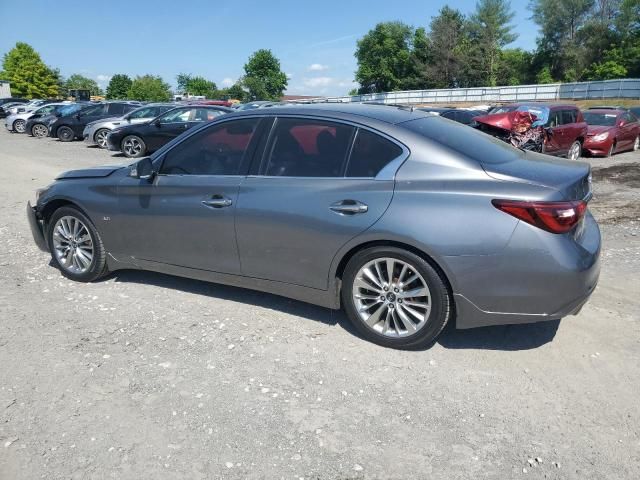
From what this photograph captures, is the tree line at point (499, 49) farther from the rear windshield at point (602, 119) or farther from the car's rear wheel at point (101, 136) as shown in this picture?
the car's rear wheel at point (101, 136)

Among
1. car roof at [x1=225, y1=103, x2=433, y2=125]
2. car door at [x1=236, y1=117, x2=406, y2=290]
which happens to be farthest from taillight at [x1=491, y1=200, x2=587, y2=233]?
car roof at [x1=225, y1=103, x2=433, y2=125]

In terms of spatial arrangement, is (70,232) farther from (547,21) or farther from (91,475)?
(547,21)

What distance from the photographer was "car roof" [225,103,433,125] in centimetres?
402

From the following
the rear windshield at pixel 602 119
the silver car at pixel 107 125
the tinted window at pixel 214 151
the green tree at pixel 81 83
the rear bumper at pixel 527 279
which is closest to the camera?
the rear bumper at pixel 527 279

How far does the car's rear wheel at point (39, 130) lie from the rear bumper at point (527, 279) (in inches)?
979

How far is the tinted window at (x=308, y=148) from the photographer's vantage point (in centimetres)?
393

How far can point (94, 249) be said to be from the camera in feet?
16.3

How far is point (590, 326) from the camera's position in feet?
13.6

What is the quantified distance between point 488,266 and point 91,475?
246 centimetres

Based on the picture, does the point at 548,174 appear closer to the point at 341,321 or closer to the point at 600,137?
the point at 341,321

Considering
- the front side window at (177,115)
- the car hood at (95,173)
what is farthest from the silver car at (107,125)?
the car hood at (95,173)

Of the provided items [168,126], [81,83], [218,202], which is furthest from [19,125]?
[81,83]

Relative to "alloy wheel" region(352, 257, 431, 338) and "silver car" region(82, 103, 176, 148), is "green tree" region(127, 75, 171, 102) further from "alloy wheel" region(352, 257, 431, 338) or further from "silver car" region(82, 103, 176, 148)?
"alloy wheel" region(352, 257, 431, 338)

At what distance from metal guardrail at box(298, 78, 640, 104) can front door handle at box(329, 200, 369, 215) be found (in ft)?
122
